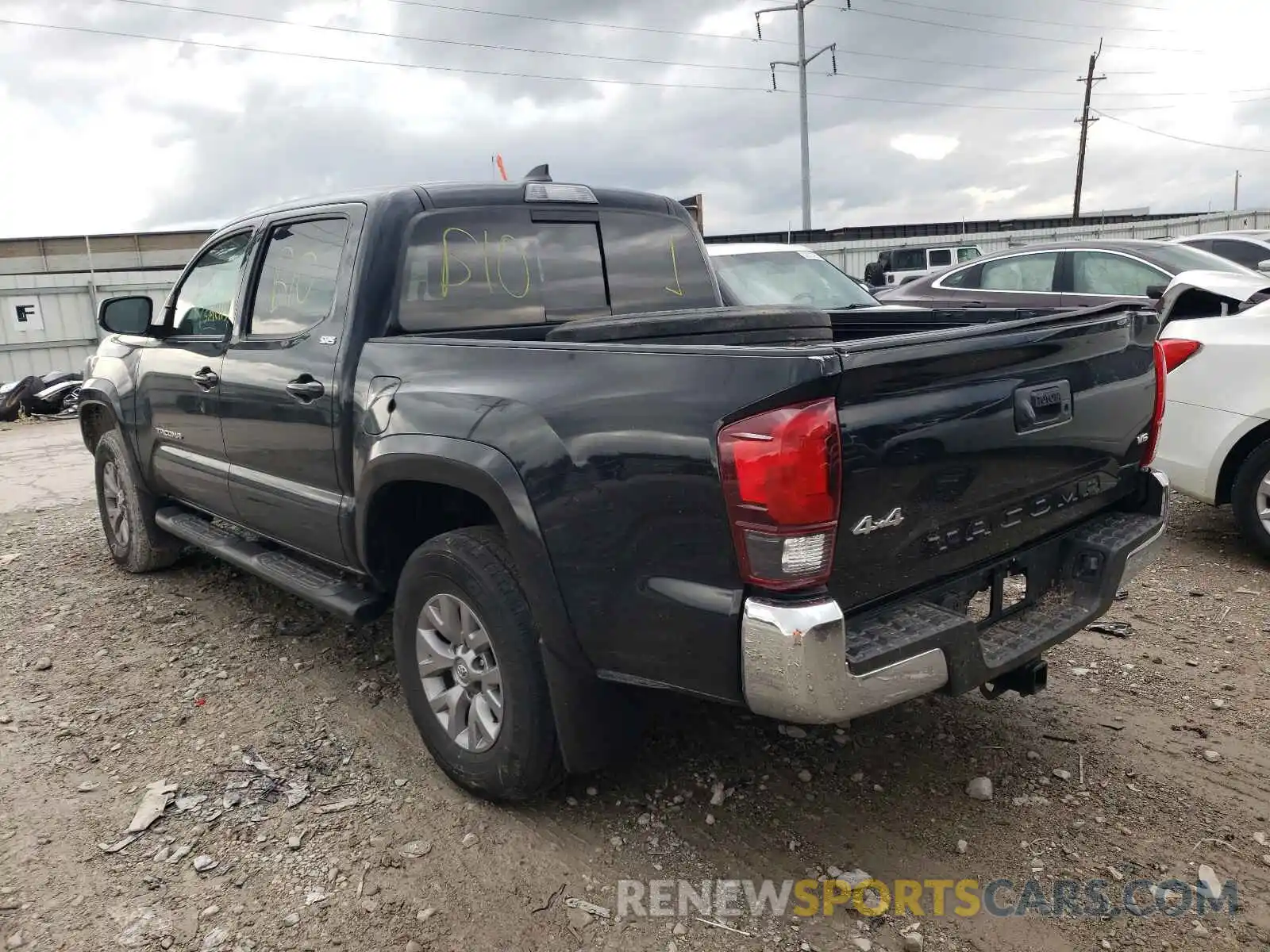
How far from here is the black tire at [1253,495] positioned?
15.9 feet

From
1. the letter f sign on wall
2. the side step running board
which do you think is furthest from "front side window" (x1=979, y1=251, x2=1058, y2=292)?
the letter f sign on wall

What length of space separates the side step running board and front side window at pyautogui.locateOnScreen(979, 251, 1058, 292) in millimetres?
7386

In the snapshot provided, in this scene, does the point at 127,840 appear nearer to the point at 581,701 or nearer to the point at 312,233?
the point at 581,701

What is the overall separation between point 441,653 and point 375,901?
2.47ft

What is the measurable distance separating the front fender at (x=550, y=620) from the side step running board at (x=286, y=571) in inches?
34.9

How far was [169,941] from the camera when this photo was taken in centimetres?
256

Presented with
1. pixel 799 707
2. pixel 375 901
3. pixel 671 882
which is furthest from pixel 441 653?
pixel 799 707

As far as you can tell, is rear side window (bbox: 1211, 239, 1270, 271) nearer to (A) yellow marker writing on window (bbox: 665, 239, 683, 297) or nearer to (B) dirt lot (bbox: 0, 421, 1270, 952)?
(B) dirt lot (bbox: 0, 421, 1270, 952)

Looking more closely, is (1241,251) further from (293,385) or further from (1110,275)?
(293,385)

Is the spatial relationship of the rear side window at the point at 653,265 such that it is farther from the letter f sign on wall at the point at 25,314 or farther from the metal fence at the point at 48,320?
the letter f sign on wall at the point at 25,314

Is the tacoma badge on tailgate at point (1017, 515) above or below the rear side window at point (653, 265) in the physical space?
below

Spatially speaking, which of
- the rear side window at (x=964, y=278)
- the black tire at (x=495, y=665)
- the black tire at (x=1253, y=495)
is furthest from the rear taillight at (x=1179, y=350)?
the rear side window at (x=964, y=278)

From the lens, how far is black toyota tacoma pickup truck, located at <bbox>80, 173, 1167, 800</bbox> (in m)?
2.24

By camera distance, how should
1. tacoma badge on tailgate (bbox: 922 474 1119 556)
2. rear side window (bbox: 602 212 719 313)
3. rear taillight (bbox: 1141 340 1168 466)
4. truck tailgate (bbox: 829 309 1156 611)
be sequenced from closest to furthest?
truck tailgate (bbox: 829 309 1156 611) → tacoma badge on tailgate (bbox: 922 474 1119 556) → rear taillight (bbox: 1141 340 1168 466) → rear side window (bbox: 602 212 719 313)
